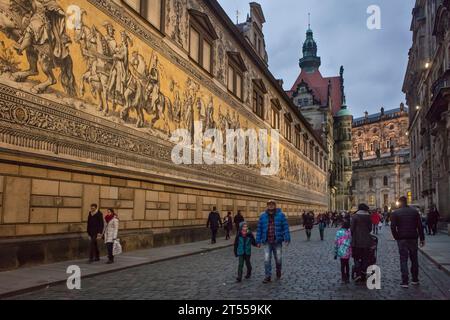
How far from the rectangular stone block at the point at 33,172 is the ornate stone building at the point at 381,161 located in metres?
75.1

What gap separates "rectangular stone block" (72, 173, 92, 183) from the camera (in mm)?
12158

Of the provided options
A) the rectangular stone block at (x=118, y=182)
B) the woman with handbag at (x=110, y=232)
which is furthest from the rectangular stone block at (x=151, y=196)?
the woman with handbag at (x=110, y=232)

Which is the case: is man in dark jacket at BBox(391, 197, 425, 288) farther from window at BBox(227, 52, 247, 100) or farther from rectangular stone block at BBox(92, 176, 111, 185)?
window at BBox(227, 52, 247, 100)

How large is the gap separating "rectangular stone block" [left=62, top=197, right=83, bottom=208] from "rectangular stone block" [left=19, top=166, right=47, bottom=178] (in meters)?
1.03

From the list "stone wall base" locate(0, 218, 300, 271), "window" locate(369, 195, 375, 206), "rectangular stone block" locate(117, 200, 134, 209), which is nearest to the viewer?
"stone wall base" locate(0, 218, 300, 271)

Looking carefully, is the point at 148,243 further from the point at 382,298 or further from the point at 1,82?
the point at 382,298

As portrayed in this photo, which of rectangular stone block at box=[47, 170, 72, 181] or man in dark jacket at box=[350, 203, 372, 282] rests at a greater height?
rectangular stone block at box=[47, 170, 72, 181]

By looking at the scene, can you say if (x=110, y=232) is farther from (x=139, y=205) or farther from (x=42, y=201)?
(x=139, y=205)

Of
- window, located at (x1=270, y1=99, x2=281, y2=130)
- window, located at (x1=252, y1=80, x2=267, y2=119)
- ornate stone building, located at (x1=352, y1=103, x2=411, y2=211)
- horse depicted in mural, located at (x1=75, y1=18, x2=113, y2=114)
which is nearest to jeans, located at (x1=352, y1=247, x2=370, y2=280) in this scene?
horse depicted in mural, located at (x1=75, y1=18, x2=113, y2=114)

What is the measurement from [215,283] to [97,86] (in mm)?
7228

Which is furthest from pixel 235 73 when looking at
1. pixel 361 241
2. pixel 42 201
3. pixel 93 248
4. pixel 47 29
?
pixel 361 241

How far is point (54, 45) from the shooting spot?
452 inches

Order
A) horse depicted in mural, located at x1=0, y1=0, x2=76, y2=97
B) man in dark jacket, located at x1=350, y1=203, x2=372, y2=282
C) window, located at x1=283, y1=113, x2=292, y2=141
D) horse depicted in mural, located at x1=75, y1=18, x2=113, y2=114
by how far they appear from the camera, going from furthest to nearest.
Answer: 1. window, located at x1=283, y1=113, x2=292, y2=141
2. horse depicted in mural, located at x1=75, y1=18, x2=113, y2=114
3. horse depicted in mural, located at x1=0, y1=0, x2=76, y2=97
4. man in dark jacket, located at x1=350, y1=203, x2=372, y2=282
